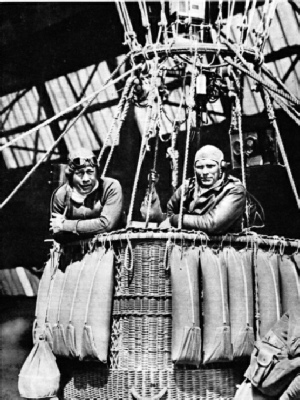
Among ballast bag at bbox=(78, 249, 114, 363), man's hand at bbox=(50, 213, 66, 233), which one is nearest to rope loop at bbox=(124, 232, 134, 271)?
ballast bag at bbox=(78, 249, 114, 363)

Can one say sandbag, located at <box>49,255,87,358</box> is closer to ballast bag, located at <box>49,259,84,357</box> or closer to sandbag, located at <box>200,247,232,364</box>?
ballast bag, located at <box>49,259,84,357</box>

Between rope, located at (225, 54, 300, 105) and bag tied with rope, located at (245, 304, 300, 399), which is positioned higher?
rope, located at (225, 54, 300, 105)

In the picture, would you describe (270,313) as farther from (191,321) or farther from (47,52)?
(47,52)

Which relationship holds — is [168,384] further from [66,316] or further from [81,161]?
[81,161]

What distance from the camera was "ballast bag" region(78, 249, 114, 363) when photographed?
11.6ft

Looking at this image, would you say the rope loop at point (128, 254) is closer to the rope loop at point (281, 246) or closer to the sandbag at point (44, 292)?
the sandbag at point (44, 292)

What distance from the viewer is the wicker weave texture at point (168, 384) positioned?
3473 millimetres

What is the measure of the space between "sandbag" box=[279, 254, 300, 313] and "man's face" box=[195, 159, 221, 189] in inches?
25.6

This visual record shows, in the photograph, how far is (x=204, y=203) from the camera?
154 inches

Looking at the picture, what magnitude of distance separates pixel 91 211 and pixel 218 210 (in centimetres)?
84

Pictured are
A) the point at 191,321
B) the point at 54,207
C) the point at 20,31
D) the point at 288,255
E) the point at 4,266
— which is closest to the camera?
the point at 191,321

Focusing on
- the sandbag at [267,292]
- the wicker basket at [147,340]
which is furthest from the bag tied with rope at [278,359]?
the wicker basket at [147,340]

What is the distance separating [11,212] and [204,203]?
630 centimetres

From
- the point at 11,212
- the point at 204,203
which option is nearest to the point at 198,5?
the point at 204,203
